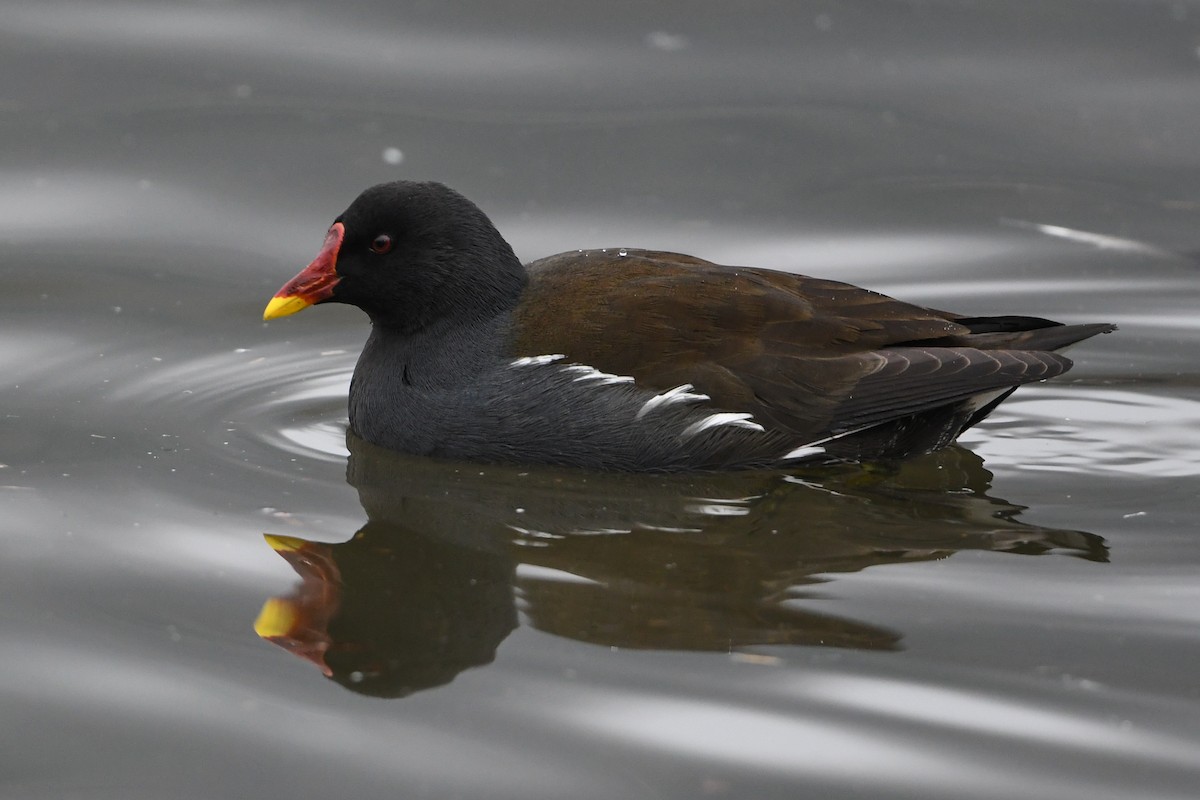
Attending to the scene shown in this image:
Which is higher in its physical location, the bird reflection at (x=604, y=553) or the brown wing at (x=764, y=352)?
the brown wing at (x=764, y=352)

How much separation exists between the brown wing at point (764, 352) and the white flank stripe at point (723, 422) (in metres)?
0.03

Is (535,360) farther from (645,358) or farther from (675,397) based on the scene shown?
(675,397)

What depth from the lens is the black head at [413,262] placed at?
6883 millimetres

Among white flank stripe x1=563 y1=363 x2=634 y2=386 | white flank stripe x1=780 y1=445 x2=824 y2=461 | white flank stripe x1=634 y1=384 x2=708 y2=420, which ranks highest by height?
white flank stripe x1=563 y1=363 x2=634 y2=386

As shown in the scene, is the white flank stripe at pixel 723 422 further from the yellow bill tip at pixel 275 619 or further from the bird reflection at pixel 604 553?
the yellow bill tip at pixel 275 619

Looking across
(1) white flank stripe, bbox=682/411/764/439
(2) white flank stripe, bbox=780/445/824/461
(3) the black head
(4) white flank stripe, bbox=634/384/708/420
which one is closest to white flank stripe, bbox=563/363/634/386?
(4) white flank stripe, bbox=634/384/708/420

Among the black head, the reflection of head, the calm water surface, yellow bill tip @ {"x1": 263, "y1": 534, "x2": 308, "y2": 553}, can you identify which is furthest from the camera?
the black head

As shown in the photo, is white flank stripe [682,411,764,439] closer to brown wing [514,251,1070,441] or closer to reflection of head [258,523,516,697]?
brown wing [514,251,1070,441]

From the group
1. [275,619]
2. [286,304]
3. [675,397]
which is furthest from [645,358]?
[275,619]

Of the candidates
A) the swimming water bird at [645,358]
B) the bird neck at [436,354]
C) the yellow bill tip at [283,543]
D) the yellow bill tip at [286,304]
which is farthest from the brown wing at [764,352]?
the yellow bill tip at [283,543]

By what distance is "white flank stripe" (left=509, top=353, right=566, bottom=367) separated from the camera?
6.54m

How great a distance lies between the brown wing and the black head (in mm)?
352

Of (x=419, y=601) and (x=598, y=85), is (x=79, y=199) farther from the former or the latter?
(x=419, y=601)

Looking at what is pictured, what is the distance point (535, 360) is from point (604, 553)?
101 cm
